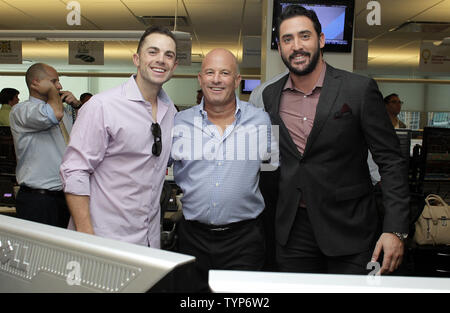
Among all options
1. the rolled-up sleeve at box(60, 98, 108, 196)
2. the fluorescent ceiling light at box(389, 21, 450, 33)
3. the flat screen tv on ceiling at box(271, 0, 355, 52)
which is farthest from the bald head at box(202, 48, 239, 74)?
the fluorescent ceiling light at box(389, 21, 450, 33)

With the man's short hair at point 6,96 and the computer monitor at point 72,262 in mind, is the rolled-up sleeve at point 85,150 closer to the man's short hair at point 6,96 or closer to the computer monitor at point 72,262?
the computer monitor at point 72,262

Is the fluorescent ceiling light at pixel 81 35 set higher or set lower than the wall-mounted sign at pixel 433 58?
lower

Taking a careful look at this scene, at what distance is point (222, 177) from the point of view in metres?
1.64

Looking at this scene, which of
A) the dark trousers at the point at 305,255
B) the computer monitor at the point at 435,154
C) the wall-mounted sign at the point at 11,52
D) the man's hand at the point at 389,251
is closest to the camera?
the man's hand at the point at 389,251

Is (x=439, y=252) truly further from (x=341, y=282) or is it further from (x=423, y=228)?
(x=341, y=282)

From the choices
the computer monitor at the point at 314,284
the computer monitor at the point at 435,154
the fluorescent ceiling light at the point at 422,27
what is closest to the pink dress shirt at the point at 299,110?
the computer monitor at the point at 314,284

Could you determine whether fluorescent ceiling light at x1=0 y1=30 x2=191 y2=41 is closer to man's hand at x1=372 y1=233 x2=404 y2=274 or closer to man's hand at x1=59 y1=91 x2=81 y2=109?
man's hand at x1=59 y1=91 x2=81 y2=109

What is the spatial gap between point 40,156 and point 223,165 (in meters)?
1.41

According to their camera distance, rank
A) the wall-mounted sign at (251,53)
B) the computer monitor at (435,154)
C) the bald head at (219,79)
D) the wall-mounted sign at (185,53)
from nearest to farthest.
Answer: the bald head at (219,79) < the computer monitor at (435,154) < the wall-mounted sign at (251,53) < the wall-mounted sign at (185,53)

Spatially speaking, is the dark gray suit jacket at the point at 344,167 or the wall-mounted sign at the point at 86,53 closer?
the dark gray suit jacket at the point at 344,167

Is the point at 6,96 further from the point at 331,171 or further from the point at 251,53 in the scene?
the point at 331,171

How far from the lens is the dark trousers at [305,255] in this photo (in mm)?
1548

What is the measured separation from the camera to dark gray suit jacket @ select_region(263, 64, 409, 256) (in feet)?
4.92

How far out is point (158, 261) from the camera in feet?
1.61
